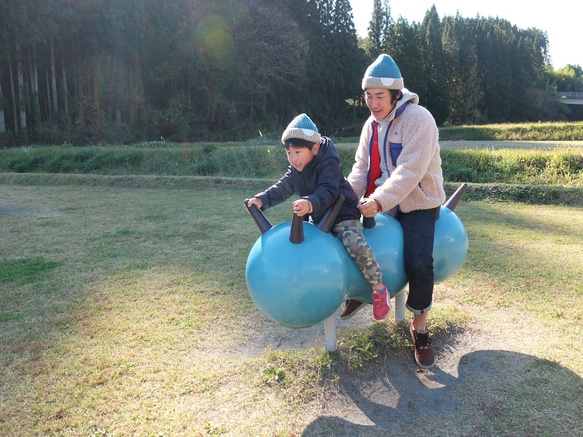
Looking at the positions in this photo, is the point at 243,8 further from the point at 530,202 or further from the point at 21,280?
the point at 21,280

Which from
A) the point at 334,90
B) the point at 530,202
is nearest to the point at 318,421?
the point at 530,202

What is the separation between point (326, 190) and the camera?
275 cm

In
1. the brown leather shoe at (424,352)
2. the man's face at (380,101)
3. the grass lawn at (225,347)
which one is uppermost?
the man's face at (380,101)

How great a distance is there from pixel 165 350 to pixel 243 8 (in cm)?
3036

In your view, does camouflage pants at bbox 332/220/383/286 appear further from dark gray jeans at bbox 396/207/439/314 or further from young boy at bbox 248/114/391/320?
dark gray jeans at bbox 396/207/439/314

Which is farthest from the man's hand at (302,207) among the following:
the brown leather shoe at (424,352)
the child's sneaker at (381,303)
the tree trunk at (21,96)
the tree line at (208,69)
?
the tree trunk at (21,96)

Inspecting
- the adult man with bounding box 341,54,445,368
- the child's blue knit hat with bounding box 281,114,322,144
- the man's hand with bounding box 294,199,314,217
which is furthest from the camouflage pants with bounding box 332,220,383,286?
the child's blue knit hat with bounding box 281,114,322,144

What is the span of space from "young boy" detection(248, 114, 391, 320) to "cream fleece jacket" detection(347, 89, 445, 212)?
0.70 feet

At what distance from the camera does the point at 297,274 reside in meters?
2.66

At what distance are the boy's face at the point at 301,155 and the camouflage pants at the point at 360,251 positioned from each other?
0.44 m

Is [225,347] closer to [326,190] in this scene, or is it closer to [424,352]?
[424,352]

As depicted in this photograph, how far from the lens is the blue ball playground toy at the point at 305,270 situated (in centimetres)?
267

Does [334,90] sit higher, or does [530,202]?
[334,90]

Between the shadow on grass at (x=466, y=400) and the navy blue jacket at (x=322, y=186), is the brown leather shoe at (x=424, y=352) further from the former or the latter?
the navy blue jacket at (x=322, y=186)
